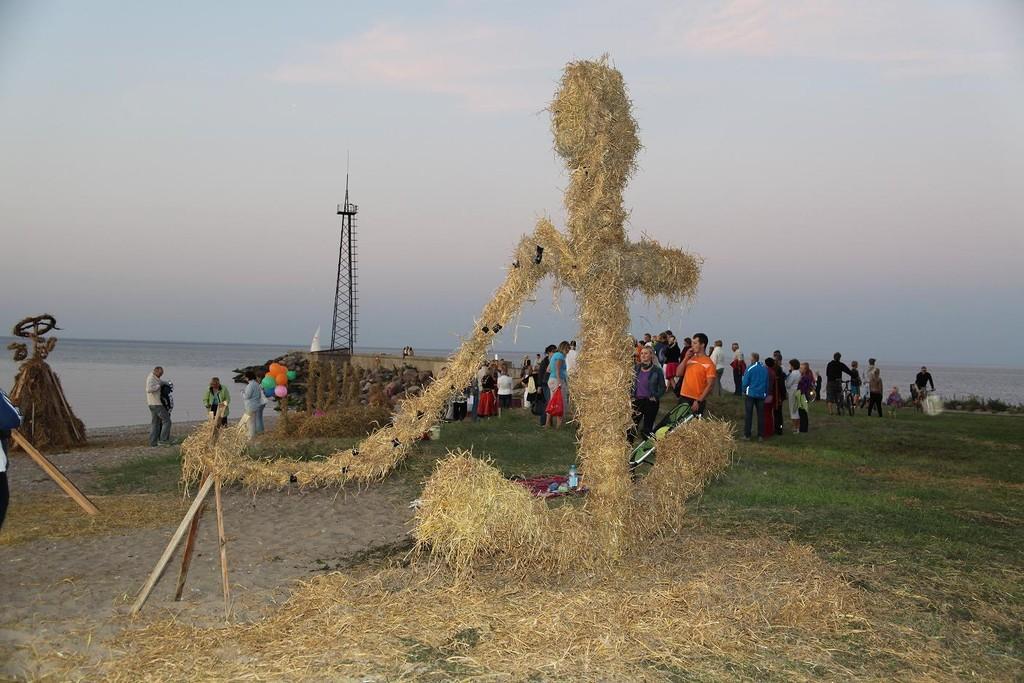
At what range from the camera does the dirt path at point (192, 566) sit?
5180 mm

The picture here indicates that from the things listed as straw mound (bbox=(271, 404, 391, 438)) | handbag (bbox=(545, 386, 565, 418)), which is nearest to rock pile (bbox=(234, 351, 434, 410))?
straw mound (bbox=(271, 404, 391, 438))

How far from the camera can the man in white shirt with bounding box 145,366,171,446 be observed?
1589 cm

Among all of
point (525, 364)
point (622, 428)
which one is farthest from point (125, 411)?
point (622, 428)

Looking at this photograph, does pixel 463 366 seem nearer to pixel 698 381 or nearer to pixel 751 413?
pixel 698 381

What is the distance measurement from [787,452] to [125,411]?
25.2 m

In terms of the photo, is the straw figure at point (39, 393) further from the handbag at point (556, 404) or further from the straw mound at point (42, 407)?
the handbag at point (556, 404)

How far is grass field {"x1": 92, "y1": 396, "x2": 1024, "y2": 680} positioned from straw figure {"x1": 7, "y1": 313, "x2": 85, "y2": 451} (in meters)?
3.66

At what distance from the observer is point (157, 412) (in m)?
16.2

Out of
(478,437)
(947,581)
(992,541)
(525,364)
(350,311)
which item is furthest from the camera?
(350,311)

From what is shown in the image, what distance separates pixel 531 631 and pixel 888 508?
18.2ft

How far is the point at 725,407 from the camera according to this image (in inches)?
711

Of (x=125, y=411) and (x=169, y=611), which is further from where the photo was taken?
(x=125, y=411)

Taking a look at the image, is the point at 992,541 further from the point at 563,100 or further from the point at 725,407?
the point at 725,407

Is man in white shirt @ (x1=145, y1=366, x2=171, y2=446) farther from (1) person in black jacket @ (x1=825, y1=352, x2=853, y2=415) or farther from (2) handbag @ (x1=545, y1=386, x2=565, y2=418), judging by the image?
(1) person in black jacket @ (x1=825, y1=352, x2=853, y2=415)
